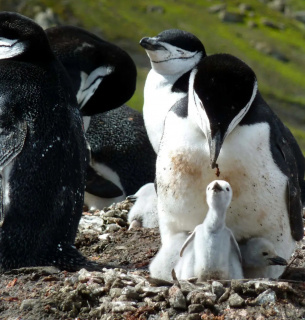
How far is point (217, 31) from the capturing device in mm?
45719

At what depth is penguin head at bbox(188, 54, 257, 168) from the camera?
17.5ft

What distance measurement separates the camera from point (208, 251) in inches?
210

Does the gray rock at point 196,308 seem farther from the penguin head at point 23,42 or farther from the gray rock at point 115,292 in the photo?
the penguin head at point 23,42

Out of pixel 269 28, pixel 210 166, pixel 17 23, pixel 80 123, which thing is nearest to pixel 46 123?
pixel 80 123

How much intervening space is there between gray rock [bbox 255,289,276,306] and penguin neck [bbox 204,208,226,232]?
1.83 feet

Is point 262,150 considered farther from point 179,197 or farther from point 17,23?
point 17,23

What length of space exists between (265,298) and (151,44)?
4107mm

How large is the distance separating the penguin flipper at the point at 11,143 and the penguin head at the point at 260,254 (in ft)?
5.34

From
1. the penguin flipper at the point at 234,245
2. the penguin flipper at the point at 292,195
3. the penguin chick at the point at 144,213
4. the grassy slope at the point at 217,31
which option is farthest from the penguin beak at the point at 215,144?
the grassy slope at the point at 217,31

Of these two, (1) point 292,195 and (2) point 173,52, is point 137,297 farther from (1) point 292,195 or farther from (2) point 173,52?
(2) point 173,52

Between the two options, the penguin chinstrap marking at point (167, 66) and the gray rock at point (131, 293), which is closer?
the gray rock at point (131, 293)

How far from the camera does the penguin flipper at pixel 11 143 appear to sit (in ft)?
19.7

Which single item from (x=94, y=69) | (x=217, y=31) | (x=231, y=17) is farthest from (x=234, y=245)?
(x=231, y=17)

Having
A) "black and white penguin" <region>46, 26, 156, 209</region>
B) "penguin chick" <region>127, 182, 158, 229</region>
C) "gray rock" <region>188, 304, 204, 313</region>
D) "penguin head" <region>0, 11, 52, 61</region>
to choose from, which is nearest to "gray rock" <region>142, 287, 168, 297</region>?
"gray rock" <region>188, 304, 204, 313</region>
